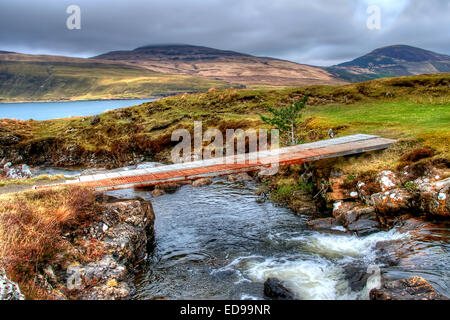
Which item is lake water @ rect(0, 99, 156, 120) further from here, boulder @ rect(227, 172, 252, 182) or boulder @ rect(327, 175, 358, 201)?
boulder @ rect(327, 175, 358, 201)

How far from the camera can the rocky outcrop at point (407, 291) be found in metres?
8.70

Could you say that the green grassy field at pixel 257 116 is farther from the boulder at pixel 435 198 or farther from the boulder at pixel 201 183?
the boulder at pixel 201 183

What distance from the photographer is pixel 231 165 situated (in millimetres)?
18422

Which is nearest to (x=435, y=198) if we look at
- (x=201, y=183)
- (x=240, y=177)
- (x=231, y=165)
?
(x=231, y=165)

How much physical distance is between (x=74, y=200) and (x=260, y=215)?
33.6ft

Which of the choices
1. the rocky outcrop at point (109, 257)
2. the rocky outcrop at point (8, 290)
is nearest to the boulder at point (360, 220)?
the rocky outcrop at point (109, 257)

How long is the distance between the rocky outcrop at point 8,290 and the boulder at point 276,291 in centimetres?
738

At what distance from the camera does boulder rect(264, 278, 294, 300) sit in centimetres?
1076

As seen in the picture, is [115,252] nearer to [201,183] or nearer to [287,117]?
[201,183]

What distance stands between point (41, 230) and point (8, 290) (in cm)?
350

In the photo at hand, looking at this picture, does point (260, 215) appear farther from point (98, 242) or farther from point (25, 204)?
point (25, 204)

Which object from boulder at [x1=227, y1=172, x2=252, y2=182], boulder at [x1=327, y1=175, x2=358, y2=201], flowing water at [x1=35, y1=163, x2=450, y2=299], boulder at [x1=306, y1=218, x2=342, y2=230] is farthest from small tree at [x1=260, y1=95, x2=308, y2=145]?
boulder at [x1=306, y1=218, x2=342, y2=230]

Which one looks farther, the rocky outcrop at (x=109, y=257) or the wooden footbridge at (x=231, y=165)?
the wooden footbridge at (x=231, y=165)

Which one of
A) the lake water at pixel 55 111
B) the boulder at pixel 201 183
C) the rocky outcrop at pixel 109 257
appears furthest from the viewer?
the lake water at pixel 55 111
